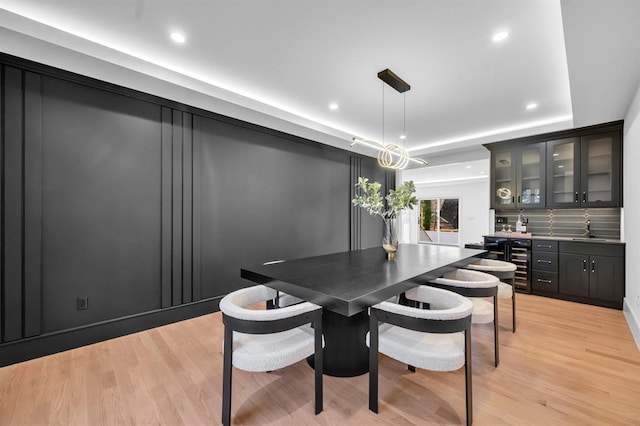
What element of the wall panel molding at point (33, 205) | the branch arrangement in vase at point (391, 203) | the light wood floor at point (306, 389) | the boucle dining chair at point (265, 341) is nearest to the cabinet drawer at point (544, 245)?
the light wood floor at point (306, 389)

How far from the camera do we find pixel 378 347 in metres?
1.71

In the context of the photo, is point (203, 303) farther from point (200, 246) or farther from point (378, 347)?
point (378, 347)

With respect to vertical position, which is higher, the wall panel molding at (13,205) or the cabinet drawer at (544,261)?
the wall panel molding at (13,205)

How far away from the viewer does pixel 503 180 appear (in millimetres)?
4875

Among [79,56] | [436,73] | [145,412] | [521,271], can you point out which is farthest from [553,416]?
[79,56]

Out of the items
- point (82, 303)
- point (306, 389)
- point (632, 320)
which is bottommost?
point (306, 389)

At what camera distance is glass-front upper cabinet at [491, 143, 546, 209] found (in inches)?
177

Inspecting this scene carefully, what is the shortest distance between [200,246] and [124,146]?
4.45ft

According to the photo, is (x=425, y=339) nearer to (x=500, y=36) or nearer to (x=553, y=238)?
(x=500, y=36)

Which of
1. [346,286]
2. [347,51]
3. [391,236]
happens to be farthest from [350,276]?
[347,51]

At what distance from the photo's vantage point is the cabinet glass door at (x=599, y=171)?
151 inches

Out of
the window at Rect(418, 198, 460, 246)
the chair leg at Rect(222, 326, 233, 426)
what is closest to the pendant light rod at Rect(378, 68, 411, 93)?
the chair leg at Rect(222, 326, 233, 426)

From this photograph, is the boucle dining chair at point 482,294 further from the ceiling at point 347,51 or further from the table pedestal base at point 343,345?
the ceiling at point 347,51

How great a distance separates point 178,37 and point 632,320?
17.5 ft
